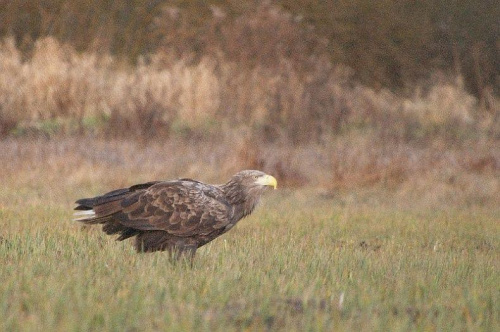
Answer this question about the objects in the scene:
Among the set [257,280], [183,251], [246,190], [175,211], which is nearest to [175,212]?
[175,211]

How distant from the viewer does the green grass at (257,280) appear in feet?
14.8

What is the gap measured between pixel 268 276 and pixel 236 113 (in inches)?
537

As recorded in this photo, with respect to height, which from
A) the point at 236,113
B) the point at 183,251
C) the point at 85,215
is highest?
the point at 236,113

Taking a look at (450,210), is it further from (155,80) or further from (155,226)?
(155,80)

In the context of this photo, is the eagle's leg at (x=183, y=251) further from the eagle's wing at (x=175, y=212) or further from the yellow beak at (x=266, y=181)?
the yellow beak at (x=266, y=181)

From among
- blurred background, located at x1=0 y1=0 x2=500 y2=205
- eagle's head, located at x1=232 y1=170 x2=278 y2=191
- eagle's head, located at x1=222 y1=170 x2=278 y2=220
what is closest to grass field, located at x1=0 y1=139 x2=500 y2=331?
eagle's head, located at x1=222 y1=170 x2=278 y2=220

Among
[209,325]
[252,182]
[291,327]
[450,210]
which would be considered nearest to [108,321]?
[209,325]

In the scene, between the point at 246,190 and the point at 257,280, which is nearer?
the point at 257,280

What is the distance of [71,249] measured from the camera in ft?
21.9

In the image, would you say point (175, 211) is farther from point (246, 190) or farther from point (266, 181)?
point (266, 181)

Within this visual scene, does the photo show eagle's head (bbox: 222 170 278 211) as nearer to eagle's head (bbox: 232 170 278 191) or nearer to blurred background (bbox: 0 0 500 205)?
eagle's head (bbox: 232 170 278 191)

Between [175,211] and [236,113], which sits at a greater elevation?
[236,113]

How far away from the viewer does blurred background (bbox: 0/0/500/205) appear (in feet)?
46.0

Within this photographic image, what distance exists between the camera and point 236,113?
63.8ft
